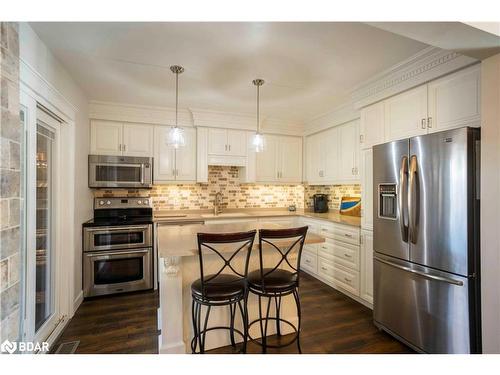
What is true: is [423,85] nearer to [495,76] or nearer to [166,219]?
[495,76]

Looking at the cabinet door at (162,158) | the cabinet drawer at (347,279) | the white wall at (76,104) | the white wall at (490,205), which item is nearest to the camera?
the white wall at (490,205)

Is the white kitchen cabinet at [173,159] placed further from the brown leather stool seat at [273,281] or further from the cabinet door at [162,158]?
the brown leather stool seat at [273,281]

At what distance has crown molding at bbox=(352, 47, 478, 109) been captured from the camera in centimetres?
191

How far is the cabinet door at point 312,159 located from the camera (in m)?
4.06

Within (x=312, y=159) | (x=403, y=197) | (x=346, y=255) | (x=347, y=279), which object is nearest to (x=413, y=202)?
(x=403, y=197)

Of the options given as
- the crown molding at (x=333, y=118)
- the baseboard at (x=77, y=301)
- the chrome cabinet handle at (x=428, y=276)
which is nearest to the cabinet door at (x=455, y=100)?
the crown molding at (x=333, y=118)

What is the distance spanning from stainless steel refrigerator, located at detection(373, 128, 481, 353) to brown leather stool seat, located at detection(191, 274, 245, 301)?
1.36 m

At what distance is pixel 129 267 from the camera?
3129 millimetres

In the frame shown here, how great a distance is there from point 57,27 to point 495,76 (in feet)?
9.62

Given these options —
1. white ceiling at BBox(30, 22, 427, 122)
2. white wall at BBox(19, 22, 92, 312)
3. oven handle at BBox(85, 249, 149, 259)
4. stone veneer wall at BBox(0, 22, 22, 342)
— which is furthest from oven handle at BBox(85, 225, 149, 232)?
stone veneer wall at BBox(0, 22, 22, 342)

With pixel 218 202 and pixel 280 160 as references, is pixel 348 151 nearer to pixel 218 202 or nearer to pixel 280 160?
pixel 280 160

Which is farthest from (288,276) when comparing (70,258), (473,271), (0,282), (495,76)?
(70,258)

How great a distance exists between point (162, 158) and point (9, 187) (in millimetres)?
2437

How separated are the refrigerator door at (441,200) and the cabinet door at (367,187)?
69 cm
